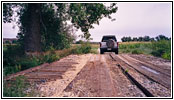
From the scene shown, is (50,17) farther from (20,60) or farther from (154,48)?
(154,48)

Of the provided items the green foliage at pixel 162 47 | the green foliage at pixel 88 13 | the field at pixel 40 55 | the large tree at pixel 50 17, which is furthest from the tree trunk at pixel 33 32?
the green foliage at pixel 162 47

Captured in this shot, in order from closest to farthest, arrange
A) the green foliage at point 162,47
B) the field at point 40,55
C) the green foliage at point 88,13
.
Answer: the field at point 40,55
the green foliage at point 88,13
the green foliage at point 162,47

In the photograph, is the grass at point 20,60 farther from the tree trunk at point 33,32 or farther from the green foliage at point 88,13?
the green foliage at point 88,13

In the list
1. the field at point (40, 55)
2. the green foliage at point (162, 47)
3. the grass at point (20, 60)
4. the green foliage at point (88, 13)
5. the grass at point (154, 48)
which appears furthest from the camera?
the green foliage at point (162, 47)

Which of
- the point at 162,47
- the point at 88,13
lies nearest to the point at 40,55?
the point at 88,13

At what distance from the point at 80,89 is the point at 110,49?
10.8m

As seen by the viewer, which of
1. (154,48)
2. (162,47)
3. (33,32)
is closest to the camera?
(33,32)

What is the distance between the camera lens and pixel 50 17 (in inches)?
612

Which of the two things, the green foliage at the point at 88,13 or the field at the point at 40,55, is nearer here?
the field at the point at 40,55

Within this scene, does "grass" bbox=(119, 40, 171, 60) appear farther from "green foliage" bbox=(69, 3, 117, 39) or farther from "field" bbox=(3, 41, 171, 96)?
"green foliage" bbox=(69, 3, 117, 39)

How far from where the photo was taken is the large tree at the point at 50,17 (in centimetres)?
1293

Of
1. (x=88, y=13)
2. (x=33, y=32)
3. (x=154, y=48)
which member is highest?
(x=88, y=13)

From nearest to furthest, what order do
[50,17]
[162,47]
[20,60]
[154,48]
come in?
[20,60] < [50,17] < [162,47] < [154,48]

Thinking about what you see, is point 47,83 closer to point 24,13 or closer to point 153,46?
point 24,13
